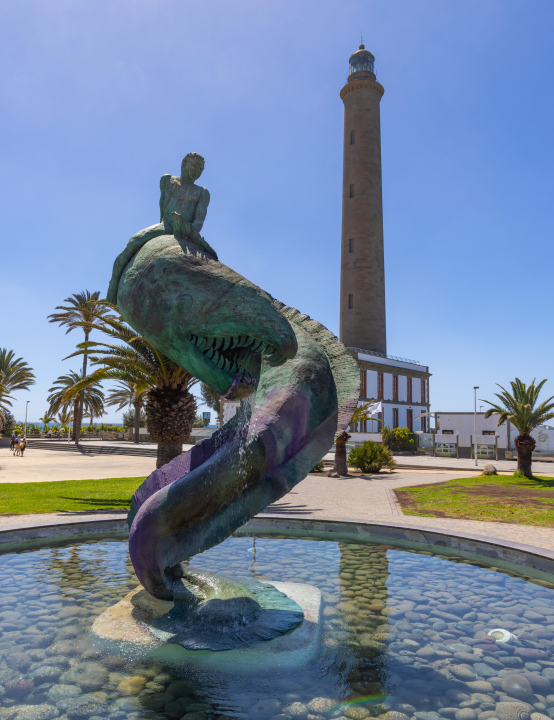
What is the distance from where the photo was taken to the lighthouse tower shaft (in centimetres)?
5219

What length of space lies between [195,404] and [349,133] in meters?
48.0

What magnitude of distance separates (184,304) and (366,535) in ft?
16.9

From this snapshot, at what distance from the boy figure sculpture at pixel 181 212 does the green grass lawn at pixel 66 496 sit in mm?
7319

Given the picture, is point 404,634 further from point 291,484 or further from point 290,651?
point 291,484

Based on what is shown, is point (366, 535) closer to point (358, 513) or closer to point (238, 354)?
point (358, 513)

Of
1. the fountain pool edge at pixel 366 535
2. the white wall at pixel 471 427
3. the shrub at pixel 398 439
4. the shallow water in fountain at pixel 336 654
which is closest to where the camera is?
the shallow water in fountain at pixel 336 654

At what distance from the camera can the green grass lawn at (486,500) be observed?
417 inches

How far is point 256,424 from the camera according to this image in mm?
3504

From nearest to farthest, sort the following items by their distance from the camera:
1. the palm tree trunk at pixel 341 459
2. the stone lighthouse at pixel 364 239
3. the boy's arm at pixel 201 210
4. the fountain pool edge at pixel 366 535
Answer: the boy's arm at pixel 201 210, the fountain pool edge at pixel 366 535, the palm tree trunk at pixel 341 459, the stone lighthouse at pixel 364 239

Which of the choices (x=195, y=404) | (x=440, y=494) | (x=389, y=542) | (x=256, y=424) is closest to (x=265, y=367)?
(x=256, y=424)

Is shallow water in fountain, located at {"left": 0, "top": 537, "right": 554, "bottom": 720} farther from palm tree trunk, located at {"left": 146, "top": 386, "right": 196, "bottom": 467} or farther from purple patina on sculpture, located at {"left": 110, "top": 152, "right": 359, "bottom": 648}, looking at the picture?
palm tree trunk, located at {"left": 146, "top": 386, "right": 196, "bottom": 467}

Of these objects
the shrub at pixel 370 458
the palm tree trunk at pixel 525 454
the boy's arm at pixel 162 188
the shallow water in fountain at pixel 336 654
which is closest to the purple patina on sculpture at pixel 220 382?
the boy's arm at pixel 162 188

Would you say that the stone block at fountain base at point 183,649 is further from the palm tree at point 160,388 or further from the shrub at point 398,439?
the shrub at point 398,439

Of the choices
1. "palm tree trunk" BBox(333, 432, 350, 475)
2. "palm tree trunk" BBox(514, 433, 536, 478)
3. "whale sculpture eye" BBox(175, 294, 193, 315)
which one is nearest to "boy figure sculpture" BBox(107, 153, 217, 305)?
"whale sculpture eye" BBox(175, 294, 193, 315)
